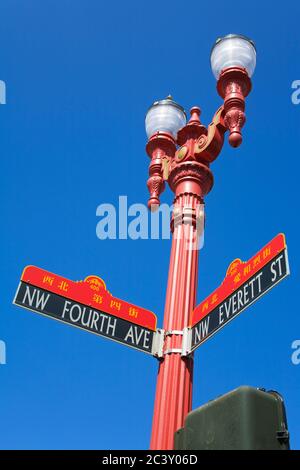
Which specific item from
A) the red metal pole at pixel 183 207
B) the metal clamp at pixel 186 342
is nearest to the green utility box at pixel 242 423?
the red metal pole at pixel 183 207

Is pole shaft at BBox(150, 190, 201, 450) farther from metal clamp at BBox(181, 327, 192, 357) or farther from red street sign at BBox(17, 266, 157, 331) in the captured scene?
red street sign at BBox(17, 266, 157, 331)

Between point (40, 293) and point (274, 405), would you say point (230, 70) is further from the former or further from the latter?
point (274, 405)

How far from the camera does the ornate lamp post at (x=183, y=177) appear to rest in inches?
234

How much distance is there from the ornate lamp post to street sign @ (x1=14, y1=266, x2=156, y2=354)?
1.21 feet

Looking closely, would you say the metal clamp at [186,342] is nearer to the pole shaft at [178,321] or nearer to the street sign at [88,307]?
the pole shaft at [178,321]

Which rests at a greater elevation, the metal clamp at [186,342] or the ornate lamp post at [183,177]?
the ornate lamp post at [183,177]

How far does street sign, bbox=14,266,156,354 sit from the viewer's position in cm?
580

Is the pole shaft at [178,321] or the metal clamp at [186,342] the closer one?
the pole shaft at [178,321]

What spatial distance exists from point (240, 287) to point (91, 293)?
1.74 metres

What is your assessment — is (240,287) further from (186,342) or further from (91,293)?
(91,293)

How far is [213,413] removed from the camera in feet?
6.78

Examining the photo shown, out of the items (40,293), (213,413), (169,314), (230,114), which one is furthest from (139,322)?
(213,413)

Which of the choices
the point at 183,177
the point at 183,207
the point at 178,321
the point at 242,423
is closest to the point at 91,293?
the point at 178,321

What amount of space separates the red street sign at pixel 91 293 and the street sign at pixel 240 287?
0.65 meters
